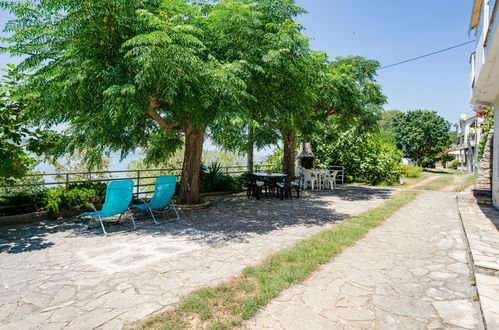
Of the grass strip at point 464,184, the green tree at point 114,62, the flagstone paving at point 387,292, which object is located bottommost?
the flagstone paving at point 387,292

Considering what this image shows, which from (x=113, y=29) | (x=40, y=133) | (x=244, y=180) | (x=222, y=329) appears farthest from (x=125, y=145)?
(x=222, y=329)

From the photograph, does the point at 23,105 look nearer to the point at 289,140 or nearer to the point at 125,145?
the point at 125,145

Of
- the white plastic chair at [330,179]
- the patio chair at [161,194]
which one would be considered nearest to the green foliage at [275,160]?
the white plastic chair at [330,179]

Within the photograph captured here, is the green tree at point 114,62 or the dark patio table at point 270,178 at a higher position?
the green tree at point 114,62

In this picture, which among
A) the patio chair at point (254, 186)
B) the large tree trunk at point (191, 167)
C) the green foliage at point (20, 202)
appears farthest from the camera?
the patio chair at point (254, 186)

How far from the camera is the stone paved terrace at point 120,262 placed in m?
2.97

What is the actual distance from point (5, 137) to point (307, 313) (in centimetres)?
685

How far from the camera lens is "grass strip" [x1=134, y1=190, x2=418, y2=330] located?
2742 mm

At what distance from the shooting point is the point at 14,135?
5.94 meters

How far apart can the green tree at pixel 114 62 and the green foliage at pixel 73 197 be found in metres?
2.00

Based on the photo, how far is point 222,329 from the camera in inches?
103

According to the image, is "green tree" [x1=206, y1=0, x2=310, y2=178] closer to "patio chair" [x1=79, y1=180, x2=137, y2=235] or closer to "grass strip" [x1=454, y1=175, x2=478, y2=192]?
"patio chair" [x1=79, y1=180, x2=137, y2=235]

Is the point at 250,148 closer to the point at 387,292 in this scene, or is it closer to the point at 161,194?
the point at 161,194

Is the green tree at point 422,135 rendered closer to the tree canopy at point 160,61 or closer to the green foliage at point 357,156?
the green foliage at point 357,156
